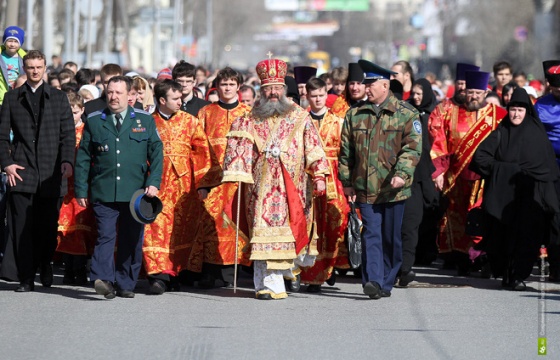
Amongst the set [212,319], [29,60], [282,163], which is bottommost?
[212,319]

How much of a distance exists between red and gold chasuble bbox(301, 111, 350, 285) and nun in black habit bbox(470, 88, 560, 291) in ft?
4.18

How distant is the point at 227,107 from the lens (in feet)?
43.5

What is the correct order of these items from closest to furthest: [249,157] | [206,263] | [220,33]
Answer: [249,157] < [206,263] < [220,33]

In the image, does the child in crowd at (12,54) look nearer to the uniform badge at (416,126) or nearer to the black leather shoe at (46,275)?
the black leather shoe at (46,275)

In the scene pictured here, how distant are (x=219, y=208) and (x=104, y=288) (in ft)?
5.44

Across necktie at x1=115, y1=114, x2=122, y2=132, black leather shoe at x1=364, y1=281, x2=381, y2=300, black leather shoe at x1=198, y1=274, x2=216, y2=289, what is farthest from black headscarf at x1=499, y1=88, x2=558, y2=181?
necktie at x1=115, y1=114, x2=122, y2=132

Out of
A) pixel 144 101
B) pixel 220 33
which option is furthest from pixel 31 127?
pixel 220 33

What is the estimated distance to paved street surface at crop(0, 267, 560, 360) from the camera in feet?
31.9

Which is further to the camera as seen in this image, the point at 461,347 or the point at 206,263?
the point at 206,263

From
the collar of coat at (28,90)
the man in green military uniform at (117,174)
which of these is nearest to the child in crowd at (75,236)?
the collar of coat at (28,90)

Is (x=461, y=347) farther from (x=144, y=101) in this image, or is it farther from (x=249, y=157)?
(x=144, y=101)

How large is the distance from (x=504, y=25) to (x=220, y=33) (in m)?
48.3

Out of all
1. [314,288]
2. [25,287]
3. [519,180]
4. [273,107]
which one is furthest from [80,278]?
[519,180]

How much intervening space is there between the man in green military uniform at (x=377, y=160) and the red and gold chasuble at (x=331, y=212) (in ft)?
2.13
